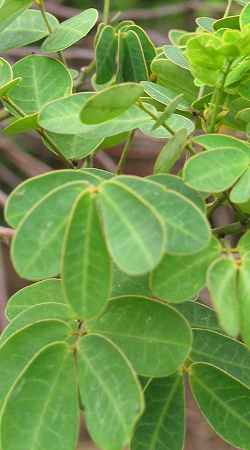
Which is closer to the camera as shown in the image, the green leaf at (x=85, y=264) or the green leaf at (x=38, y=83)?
the green leaf at (x=85, y=264)

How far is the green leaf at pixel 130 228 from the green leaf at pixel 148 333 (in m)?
0.12

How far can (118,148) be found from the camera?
306cm

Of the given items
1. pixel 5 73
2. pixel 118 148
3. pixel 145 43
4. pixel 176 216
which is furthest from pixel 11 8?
pixel 118 148

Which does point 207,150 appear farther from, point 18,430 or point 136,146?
point 136,146

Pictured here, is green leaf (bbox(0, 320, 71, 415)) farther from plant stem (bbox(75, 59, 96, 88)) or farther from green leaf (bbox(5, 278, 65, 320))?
plant stem (bbox(75, 59, 96, 88))

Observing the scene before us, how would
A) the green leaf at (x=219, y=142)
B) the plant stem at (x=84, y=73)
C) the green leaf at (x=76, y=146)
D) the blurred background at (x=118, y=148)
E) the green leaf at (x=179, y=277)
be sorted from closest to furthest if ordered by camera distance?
the green leaf at (x=179, y=277) < the green leaf at (x=219, y=142) < the green leaf at (x=76, y=146) < the plant stem at (x=84, y=73) < the blurred background at (x=118, y=148)

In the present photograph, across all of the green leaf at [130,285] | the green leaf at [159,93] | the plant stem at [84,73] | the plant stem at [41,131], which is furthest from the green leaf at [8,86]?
the plant stem at [84,73]

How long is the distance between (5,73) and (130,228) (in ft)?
1.18

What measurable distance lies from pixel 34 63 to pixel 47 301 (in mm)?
309

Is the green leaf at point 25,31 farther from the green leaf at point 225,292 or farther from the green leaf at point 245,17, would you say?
the green leaf at point 225,292

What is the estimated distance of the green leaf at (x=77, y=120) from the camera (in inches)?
34.5

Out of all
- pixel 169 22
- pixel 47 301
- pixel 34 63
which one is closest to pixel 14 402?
pixel 47 301

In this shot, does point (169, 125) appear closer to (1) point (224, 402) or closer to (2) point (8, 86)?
(2) point (8, 86)

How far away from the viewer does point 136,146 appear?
3.22 metres
